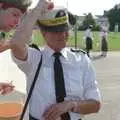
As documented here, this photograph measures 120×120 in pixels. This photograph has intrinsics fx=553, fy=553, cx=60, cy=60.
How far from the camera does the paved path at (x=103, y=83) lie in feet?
9.05

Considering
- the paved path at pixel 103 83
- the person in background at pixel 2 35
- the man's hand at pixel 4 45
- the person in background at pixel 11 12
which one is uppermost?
the person in background at pixel 11 12

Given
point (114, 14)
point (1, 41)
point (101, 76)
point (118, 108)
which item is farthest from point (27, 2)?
point (114, 14)

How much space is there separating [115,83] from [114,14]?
8770 cm

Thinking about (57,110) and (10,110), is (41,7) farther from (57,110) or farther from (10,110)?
(57,110)

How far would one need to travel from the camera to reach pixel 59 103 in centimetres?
354

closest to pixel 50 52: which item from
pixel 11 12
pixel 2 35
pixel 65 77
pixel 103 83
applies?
pixel 65 77

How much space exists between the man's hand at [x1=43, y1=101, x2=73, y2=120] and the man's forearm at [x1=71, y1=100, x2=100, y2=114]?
50 mm

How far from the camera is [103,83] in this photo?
1677 cm

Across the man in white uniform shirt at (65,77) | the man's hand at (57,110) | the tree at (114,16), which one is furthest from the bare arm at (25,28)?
the tree at (114,16)

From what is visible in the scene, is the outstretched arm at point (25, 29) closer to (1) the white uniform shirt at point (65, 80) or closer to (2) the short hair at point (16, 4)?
(2) the short hair at point (16, 4)

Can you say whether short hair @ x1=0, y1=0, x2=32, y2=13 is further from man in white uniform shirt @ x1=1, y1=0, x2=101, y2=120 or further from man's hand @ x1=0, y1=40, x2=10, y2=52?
man in white uniform shirt @ x1=1, y1=0, x2=101, y2=120

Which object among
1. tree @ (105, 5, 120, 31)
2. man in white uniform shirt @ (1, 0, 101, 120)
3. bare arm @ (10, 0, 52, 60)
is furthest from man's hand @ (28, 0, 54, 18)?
tree @ (105, 5, 120, 31)

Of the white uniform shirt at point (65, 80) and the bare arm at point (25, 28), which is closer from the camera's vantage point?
the bare arm at point (25, 28)

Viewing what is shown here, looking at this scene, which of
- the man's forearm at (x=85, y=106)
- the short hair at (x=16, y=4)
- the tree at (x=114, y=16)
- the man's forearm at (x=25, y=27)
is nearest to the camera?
the short hair at (x=16, y=4)
